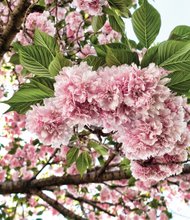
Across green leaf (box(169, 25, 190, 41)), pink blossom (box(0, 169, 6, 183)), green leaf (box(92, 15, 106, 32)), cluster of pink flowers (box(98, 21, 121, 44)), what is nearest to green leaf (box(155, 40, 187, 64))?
green leaf (box(169, 25, 190, 41))

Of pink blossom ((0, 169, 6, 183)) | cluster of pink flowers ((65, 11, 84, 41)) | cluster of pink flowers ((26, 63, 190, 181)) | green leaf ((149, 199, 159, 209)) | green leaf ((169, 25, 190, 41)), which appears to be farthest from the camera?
pink blossom ((0, 169, 6, 183))

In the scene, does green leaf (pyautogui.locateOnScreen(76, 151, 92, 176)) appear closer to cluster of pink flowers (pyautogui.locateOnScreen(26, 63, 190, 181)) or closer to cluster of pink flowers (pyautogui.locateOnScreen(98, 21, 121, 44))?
cluster of pink flowers (pyautogui.locateOnScreen(26, 63, 190, 181))

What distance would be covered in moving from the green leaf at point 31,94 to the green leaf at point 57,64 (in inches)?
3.0

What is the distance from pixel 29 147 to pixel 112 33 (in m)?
2.27

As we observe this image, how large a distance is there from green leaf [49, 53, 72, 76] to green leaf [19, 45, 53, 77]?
0.07 meters

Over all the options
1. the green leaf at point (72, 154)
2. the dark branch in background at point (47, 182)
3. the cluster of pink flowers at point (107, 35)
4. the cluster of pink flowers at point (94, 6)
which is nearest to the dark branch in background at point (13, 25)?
the cluster of pink flowers at point (94, 6)

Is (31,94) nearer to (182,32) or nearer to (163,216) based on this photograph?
(182,32)

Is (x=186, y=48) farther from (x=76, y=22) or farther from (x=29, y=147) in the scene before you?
(x=29, y=147)

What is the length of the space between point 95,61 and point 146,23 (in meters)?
0.21

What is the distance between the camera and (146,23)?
1135mm

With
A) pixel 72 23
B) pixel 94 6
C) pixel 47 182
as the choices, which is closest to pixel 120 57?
pixel 94 6

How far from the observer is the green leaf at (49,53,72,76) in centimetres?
106

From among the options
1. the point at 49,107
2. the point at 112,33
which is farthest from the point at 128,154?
the point at 112,33

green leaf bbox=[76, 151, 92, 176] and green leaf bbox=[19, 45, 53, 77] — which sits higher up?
green leaf bbox=[19, 45, 53, 77]
